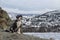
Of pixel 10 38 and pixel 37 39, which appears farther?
pixel 37 39

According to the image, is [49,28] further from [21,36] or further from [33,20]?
[21,36]

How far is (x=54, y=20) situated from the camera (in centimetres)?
5609

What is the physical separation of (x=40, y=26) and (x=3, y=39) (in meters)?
38.7

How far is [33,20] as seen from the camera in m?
53.4

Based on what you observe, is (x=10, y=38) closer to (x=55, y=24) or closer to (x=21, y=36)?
(x=21, y=36)

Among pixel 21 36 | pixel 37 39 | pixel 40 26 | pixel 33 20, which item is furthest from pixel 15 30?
pixel 33 20

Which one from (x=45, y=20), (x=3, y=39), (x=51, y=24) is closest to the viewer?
(x=3, y=39)

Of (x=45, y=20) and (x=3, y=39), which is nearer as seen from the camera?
(x=3, y=39)

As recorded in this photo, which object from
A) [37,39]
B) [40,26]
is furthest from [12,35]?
[40,26]

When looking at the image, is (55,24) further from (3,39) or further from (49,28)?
(3,39)

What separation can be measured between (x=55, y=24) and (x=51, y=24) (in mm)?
958

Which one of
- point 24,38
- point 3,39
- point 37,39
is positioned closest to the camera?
point 3,39

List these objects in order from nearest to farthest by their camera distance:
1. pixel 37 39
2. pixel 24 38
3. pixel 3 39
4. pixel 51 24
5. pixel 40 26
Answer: pixel 3 39 < pixel 24 38 < pixel 37 39 < pixel 40 26 < pixel 51 24

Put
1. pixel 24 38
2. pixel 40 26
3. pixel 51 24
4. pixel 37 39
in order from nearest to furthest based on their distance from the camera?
pixel 24 38 → pixel 37 39 → pixel 40 26 → pixel 51 24
